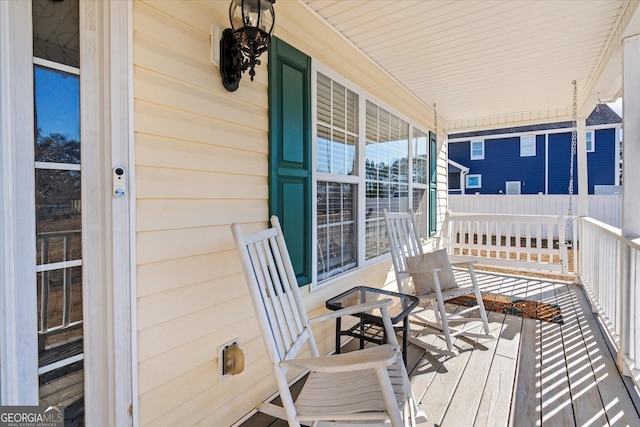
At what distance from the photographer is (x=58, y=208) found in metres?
1.19

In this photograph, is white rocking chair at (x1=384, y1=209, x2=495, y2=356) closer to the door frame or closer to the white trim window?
the door frame

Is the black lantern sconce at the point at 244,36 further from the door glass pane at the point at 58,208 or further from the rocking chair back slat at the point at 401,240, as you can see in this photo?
the rocking chair back slat at the point at 401,240

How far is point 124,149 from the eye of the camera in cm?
132

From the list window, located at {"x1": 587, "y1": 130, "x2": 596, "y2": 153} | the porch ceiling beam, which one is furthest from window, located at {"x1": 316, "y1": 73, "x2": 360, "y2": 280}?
window, located at {"x1": 587, "y1": 130, "x2": 596, "y2": 153}

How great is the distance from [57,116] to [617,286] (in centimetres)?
379

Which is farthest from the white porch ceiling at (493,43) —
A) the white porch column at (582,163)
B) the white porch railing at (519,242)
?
the white porch railing at (519,242)

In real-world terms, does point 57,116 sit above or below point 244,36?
below

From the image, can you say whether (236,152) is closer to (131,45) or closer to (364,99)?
(131,45)

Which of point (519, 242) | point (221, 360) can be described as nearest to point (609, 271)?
point (519, 242)

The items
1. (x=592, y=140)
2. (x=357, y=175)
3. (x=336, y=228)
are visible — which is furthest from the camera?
(x=592, y=140)

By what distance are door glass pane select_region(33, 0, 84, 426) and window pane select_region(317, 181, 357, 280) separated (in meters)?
1.62

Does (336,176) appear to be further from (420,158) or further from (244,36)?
(420,158)

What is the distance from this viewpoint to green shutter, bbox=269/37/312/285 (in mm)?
2080

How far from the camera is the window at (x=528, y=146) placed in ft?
39.1
